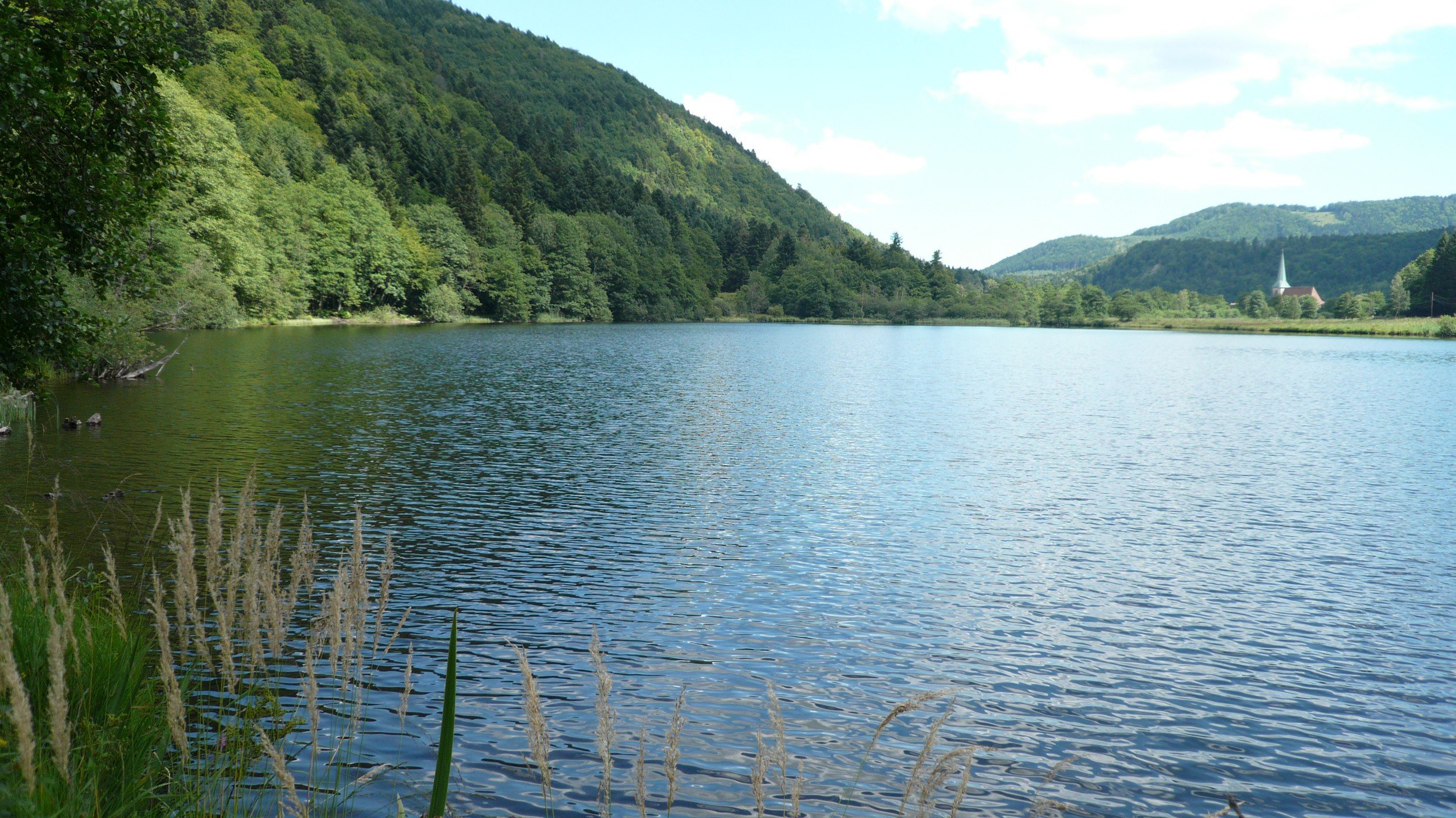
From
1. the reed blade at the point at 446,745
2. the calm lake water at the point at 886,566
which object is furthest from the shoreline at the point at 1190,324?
the reed blade at the point at 446,745

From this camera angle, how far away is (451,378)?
47.1m

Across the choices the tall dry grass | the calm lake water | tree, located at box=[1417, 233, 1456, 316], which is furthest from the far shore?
the tall dry grass

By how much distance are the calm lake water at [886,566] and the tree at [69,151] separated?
169 inches

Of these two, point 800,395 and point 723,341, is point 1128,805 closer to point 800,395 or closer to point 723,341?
point 800,395

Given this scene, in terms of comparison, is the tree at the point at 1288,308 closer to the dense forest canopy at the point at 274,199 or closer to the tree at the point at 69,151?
the dense forest canopy at the point at 274,199

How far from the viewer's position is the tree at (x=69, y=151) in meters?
12.2

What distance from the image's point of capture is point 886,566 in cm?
1681

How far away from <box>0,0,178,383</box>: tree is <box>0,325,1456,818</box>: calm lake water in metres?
4.29

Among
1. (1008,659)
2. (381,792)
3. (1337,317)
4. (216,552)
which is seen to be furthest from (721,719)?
(1337,317)

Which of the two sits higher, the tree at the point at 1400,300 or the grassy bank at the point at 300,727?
the tree at the point at 1400,300

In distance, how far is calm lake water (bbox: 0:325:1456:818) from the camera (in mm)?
9547

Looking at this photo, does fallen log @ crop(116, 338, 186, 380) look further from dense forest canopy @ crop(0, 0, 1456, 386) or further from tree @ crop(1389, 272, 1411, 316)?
tree @ crop(1389, 272, 1411, 316)

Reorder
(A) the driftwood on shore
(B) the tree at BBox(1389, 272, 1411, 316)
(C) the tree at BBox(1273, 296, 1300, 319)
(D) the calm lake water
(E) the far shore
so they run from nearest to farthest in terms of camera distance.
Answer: (D) the calm lake water < (A) the driftwood on shore < (E) the far shore < (B) the tree at BBox(1389, 272, 1411, 316) < (C) the tree at BBox(1273, 296, 1300, 319)

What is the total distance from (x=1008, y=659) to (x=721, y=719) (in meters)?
4.52
